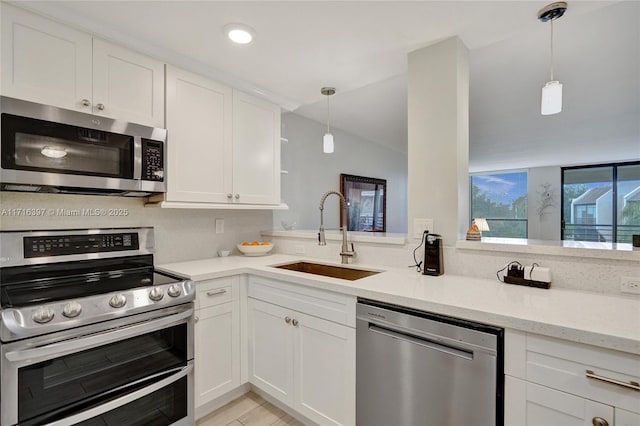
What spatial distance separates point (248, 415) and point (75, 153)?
1.83 meters

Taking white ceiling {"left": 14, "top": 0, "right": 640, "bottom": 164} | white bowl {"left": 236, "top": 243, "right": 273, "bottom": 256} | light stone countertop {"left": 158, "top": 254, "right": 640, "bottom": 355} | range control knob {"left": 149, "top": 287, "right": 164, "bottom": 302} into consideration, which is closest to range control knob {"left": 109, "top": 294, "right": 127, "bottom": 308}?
range control knob {"left": 149, "top": 287, "right": 164, "bottom": 302}

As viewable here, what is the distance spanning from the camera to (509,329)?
1.08 meters

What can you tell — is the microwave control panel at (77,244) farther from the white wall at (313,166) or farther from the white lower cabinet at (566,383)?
the white lower cabinet at (566,383)

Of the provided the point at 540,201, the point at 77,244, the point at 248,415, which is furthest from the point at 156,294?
the point at 540,201

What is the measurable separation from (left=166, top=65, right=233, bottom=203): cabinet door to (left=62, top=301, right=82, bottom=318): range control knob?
31.5 inches

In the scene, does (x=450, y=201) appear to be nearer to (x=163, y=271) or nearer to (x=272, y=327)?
(x=272, y=327)

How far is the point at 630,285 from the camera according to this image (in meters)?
1.30

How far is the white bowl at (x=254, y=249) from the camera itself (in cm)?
248

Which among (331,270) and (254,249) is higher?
(254,249)

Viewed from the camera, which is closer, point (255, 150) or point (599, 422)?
point (599, 422)

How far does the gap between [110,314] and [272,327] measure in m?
0.86

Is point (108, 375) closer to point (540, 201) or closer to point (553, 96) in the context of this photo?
point (553, 96)

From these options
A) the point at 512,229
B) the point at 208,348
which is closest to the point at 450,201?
the point at 208,348

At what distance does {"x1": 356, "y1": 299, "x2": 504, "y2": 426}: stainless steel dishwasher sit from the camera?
111 centimetres
